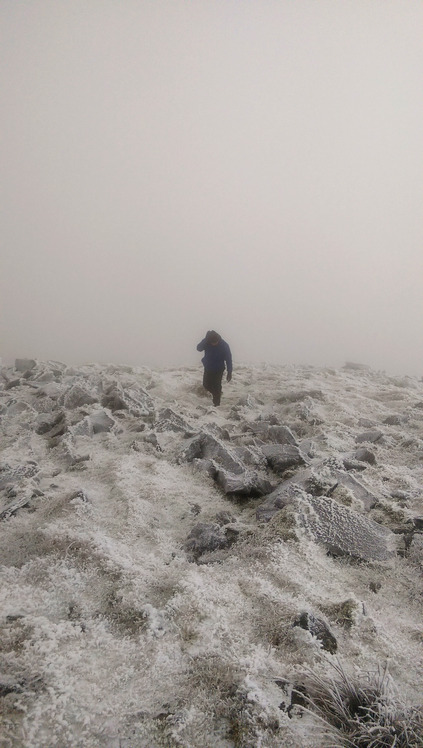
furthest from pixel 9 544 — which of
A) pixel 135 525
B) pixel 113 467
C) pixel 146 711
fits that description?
pixel 146 711

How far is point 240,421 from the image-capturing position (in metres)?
6.97

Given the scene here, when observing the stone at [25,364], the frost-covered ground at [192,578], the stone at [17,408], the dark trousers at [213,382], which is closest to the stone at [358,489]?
the frost-covered ground at [192,578]

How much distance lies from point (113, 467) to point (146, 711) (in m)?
2.98

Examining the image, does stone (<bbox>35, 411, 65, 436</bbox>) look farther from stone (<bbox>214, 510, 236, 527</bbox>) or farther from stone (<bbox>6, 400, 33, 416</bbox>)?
stone (<bbox>214, 510, 236, 527</bbox>)

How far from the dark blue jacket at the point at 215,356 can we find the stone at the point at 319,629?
622 centimetres

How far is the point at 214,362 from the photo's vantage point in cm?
864

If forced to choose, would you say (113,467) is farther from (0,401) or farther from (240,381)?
(240,381)

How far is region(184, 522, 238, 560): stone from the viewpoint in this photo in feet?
11.6

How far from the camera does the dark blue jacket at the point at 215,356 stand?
28.3 feet

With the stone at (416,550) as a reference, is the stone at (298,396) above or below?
below

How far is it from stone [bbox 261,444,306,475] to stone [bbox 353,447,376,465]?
86cm

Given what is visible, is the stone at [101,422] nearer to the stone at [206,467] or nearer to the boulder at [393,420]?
the stone at [206,467]

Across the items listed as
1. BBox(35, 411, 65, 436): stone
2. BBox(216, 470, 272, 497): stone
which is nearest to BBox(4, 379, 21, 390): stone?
BBox(35, 411, 65, 436): stone

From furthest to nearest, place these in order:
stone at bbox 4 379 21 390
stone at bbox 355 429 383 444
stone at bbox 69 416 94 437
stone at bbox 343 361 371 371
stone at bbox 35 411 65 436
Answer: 1. stone at bbox 343 361 371 371
2. stone at bbox 4 379 21 390
3. stone at bbox 35 411 65 436
4. stone at bbox 355 429 383 444
5. stone at bbox 69 416 94 437
